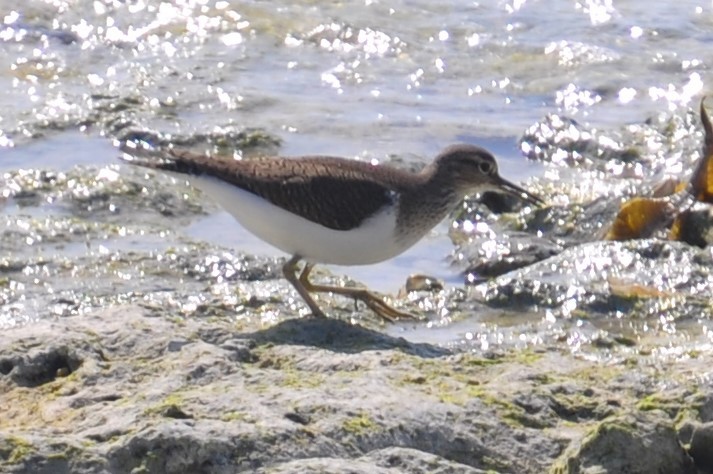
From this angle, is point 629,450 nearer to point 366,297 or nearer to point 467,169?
point 366,297

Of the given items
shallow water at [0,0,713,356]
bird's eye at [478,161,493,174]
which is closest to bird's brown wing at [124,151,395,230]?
bird's eye at [478,161,493,174]

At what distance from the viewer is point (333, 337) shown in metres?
5.34

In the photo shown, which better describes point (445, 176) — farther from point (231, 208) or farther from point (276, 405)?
point (276, 405)

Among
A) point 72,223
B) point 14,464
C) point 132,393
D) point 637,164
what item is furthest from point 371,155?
point 14,464

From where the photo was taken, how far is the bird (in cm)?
658

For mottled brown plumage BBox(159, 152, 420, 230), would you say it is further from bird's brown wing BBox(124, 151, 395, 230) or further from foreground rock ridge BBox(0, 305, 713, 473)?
foreground rock ridge BBox(0, 305, 713, 473)

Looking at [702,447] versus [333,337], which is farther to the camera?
[333,337]

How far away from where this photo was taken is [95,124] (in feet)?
35.8

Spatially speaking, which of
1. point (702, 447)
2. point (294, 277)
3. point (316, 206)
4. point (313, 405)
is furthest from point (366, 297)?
point (702, 447)

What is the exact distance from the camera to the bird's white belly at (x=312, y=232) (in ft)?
21.6

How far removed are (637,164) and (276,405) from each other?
22.6ft

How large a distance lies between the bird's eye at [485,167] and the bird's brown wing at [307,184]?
3.22 ft

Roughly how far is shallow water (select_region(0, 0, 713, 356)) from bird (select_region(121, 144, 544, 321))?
183cm

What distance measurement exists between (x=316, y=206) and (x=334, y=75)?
Result: 6.41 meters
